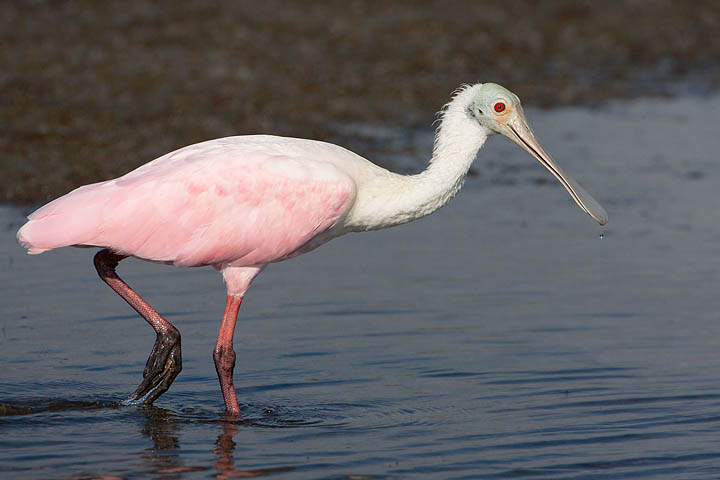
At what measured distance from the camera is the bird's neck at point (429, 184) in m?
7.50

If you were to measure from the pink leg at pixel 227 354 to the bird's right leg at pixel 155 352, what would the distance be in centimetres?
25

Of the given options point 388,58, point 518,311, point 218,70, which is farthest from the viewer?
point 388,58

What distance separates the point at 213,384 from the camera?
26.1 ft

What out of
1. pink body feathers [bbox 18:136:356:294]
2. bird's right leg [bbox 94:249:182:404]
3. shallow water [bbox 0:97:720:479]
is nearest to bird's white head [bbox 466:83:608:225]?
pink body feathers [bbox 18:136:356:294]

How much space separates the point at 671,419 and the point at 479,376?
1185mm

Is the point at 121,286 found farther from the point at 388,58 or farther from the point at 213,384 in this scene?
the point at 388,58

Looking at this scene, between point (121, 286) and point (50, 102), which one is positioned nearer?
point (121, 286)

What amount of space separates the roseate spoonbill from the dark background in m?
4.18

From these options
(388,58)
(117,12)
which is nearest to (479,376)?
(388,58)

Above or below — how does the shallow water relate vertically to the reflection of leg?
above

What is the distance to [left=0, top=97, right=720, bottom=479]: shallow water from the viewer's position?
678 centimetres

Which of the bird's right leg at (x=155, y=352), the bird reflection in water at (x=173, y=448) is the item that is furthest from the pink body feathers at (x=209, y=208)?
the bird reflection in water at (x=173, y=448)

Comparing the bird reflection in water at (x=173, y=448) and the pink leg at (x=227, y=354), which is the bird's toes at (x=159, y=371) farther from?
the pink leg at (x=227, y=354)

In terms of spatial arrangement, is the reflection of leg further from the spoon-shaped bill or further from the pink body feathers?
the spoon-shaped bill
